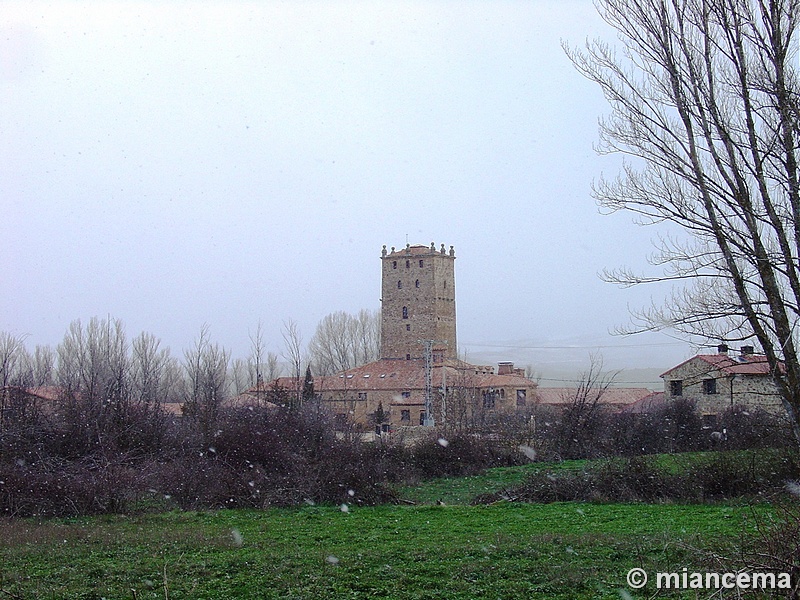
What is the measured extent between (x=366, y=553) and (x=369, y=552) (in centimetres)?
9

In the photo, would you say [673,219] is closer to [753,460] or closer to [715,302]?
[715,302]

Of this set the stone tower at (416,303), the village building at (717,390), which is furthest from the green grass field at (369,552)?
the stone tower at (416,303)

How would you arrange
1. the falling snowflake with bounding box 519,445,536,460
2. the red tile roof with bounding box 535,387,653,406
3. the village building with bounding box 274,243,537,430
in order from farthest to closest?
the red tile roof with bounding box 535,387,653,406, the village building with bounding box 274,243,537,430, the falling snowflake with bounding box 519,445,536,460

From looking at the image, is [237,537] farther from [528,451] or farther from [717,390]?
[717,390]

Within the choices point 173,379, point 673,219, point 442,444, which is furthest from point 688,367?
point 173,379

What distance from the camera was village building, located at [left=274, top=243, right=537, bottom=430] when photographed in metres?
47.3

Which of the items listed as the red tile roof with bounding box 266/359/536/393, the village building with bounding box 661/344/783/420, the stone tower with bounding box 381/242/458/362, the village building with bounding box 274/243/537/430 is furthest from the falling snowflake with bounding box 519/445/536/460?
the stone tower with bounding box 381/242/458/362

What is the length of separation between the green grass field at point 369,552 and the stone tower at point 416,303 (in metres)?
42.8

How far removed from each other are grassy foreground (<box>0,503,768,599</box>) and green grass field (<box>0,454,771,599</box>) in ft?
0.06

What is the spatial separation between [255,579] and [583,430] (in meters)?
20.8

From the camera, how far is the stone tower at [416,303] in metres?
57.7

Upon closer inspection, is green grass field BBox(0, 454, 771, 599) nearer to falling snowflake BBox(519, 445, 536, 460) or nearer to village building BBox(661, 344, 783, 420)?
falling snowflake BBox(519, 445, 536, 460)

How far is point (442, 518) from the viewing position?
529 inches

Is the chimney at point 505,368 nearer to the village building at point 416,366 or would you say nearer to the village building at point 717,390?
the village building at point 416,366
